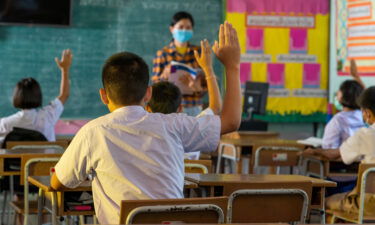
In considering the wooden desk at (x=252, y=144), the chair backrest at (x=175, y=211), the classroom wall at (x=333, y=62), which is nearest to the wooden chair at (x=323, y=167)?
the wooden desk at (x=252, y=144)

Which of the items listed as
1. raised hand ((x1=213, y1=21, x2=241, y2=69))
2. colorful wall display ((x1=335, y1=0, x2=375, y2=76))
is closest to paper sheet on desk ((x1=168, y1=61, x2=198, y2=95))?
colorful wall display ((x1=335, y1=0, x2=375, y2=76))

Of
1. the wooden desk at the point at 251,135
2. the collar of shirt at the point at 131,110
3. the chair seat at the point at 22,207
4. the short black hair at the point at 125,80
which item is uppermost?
the short black hair at the point at 125,80

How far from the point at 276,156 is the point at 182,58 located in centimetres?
158

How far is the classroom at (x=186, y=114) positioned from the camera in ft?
9.00

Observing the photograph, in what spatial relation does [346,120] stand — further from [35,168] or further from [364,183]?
[35,168]

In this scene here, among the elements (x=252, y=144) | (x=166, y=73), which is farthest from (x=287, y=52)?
(x=252, y=144)

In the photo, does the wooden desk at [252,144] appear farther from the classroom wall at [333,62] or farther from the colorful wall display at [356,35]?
the classroom wall at [333,62]

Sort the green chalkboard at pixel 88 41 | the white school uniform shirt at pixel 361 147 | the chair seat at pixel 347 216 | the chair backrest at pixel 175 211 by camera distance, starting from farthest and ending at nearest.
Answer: the green chalkboard at pixel 88 41 < the white school uniform shirt at pixel 361 147 < the chair seat at pixel 347 216 < the chair backrest at pixel 175 211

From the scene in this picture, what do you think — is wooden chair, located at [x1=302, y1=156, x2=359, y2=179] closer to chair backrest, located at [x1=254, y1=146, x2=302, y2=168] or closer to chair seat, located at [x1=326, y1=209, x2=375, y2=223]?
chair backrest, located at [x1=254, y1=146, x2=302, y2=168]

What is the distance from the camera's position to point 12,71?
8.24 meters

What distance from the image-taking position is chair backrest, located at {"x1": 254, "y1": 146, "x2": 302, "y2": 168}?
574 centimetres

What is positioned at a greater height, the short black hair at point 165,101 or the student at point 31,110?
the short black hair at point 165,101

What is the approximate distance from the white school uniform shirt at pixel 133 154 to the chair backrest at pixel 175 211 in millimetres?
117

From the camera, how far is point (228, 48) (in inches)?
106
